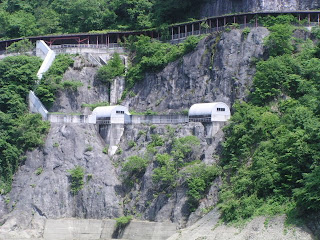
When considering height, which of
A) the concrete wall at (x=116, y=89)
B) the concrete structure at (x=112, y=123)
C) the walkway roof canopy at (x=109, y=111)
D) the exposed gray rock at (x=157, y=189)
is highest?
the concrete wall at (x=116, y=89)

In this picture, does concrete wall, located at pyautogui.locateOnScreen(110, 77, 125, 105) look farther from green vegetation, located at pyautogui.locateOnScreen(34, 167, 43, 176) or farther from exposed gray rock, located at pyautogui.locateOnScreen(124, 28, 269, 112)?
green vegetation, located at pyautogui.locateOnScreen(34, 167, 43, 176)

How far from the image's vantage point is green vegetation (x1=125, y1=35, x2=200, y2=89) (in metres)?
83.8

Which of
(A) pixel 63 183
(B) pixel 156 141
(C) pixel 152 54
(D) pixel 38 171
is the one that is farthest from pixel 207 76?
(D) pixel 38 171

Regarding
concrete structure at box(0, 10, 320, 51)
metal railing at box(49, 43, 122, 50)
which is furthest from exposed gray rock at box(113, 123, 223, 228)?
metal railing at box(49, 43, 122, 50)

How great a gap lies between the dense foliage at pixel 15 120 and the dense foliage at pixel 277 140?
21941mm

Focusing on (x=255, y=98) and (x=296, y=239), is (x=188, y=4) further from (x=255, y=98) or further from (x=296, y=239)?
(x=296, y=239)

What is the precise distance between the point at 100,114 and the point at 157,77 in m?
8.49

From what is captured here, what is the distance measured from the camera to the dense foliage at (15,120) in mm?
79312

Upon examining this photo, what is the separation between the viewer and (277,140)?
6575 centimetres

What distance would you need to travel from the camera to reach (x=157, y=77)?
3344 inches

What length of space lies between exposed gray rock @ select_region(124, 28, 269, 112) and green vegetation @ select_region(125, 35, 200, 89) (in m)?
0.78

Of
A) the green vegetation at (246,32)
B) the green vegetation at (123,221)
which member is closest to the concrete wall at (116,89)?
the green vegetation at (246,32)

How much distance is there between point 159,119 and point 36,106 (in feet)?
47.9

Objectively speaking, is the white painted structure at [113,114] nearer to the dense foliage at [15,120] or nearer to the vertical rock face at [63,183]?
the vertical rock face at [63,183]
